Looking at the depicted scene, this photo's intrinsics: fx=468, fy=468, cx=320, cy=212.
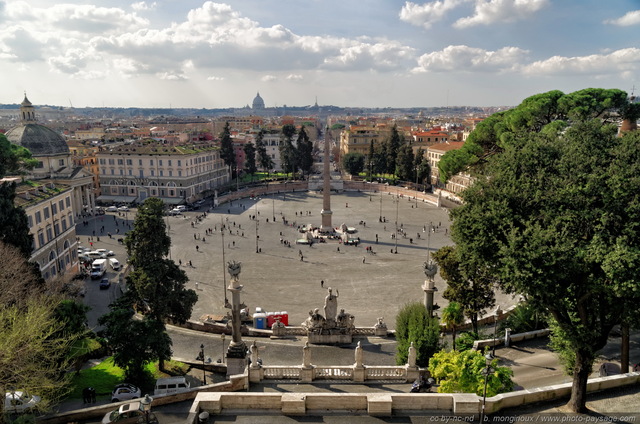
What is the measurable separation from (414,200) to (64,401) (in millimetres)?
65890

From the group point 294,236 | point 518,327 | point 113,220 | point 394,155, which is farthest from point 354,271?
point 394,155

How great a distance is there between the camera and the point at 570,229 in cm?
1303

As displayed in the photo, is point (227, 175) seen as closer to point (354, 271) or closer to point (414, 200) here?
point (414, 200)

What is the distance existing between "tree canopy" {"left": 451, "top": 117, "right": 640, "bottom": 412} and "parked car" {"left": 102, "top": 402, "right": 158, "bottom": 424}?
11.3m

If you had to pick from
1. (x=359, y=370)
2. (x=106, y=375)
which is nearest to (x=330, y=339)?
(x=359, y=370)

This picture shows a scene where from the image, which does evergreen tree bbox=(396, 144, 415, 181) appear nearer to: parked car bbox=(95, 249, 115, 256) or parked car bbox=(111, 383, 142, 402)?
parked car bbox=(95, 249, 115, 256)

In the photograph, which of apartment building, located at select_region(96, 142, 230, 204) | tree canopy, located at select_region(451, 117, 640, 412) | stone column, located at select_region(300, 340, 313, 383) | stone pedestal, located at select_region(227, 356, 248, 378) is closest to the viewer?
tree canopy, located at select_region(451, 117, 640, 412)

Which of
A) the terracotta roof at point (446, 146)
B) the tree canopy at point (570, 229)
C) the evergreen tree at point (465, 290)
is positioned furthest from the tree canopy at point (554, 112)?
the terracotta roof at point (446, 146)

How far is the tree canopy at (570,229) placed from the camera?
12.3 meters

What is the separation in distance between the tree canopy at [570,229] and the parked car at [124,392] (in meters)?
14.9

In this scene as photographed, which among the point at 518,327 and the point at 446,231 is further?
the point at 446,231

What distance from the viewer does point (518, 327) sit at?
24.1 meters

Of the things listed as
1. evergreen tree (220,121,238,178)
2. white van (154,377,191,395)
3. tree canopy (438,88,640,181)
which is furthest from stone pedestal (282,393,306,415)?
evergreen tree (220,121,238,178)

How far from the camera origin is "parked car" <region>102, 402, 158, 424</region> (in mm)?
14562
